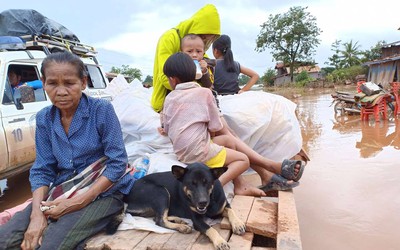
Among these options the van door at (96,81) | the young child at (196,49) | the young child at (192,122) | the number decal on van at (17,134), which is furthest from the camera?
the van door at (96,81)

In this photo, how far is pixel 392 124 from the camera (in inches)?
353

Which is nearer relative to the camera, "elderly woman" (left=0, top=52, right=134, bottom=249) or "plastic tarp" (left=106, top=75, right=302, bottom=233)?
"elderly woman" (left=0, top=52, right=134, bottom=249)

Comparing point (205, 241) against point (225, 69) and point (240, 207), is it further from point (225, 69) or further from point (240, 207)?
point (225, 69)

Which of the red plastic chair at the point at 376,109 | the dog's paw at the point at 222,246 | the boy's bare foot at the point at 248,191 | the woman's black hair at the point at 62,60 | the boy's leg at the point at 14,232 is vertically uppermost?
the woman's black hair at the point at 62,60

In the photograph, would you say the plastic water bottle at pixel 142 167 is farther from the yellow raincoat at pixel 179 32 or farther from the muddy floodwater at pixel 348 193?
the muddy floodwater at pixel 348 193

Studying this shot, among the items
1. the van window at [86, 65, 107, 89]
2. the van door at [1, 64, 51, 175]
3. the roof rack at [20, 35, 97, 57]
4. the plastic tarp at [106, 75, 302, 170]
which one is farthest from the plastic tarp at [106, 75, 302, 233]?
the van window at [86, 65, 107, 89]

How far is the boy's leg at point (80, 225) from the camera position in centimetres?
161

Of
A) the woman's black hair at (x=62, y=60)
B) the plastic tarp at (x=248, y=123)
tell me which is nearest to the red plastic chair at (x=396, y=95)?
the plastic tarp at (x=248, y=123)

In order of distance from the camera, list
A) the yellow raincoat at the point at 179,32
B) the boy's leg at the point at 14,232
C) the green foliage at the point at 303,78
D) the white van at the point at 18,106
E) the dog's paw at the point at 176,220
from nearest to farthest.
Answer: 1. the boy's leg at the point at 14,232
2. the dog's paw at the point at 176,220
3. the yellow raincoat at the point at 179,32
4. the white van at the point at 18,106
5. the green foliage at the point at 303,78

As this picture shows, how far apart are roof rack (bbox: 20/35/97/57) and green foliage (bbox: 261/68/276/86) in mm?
40951

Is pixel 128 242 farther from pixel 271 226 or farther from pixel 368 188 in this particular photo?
pixel 368 188

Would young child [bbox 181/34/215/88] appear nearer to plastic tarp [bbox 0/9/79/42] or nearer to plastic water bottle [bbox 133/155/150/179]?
plastic water bottle [bbox 133/155/150/179]

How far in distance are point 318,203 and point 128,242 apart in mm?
2935

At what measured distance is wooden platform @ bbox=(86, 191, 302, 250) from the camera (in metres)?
1.63
